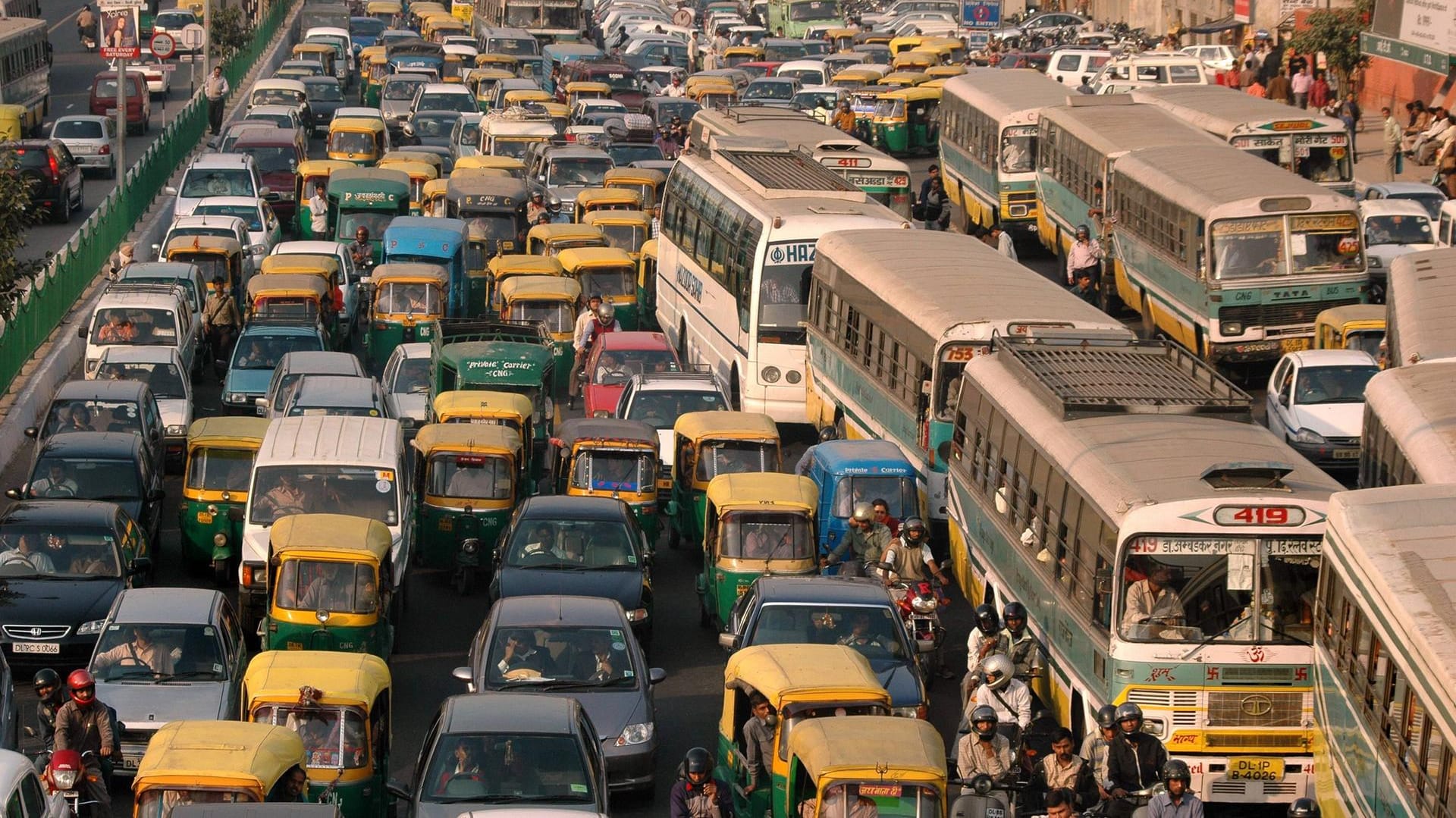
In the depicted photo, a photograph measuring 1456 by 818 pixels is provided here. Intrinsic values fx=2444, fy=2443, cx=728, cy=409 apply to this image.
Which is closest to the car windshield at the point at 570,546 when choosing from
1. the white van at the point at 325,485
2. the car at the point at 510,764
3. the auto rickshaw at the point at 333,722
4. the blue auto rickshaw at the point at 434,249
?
the white van at the point at 325,485

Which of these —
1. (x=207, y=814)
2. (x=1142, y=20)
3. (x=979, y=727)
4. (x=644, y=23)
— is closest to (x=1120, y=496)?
(x=979, y=727)

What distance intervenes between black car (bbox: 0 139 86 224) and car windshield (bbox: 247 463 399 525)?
74.9 feet

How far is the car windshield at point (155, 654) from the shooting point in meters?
18.9

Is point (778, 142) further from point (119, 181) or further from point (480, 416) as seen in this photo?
point (119, 181)

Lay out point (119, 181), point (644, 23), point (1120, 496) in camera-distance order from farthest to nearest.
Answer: point (644, 23), point (119, 181), point (1120, 496)

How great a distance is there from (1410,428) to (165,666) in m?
10.4

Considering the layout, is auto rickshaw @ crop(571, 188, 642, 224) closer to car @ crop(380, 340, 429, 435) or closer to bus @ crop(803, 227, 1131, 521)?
car @ crop(380, 340, 429, 435)

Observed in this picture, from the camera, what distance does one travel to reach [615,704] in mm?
18344

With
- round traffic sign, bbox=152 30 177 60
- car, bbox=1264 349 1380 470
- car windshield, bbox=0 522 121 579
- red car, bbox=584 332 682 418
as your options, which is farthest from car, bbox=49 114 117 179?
car windshield, bbox=0 522 121 579

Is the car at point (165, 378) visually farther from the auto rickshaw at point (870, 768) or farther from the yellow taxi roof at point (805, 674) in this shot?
the auto rickshaw at point (870, 768)

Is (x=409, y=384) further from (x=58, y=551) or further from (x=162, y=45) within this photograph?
(x=162, y=45)

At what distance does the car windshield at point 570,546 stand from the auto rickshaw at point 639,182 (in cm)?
2060

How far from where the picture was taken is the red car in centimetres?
2953

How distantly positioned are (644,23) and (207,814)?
65063 mm
